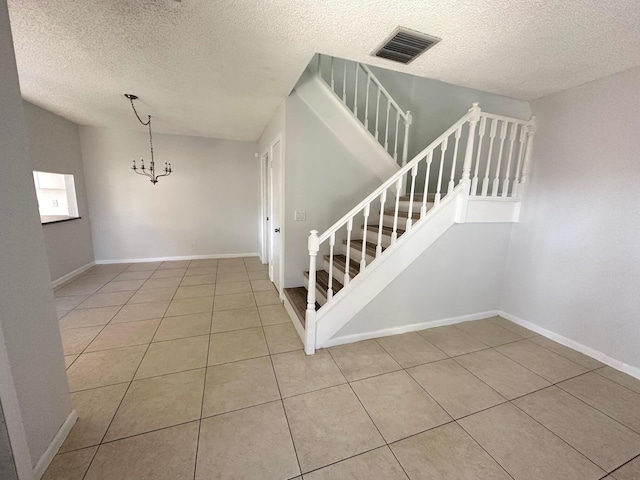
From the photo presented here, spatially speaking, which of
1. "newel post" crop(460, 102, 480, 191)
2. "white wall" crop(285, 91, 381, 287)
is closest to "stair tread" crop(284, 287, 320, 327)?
"white wall" crop(285, 91, 381, 287)

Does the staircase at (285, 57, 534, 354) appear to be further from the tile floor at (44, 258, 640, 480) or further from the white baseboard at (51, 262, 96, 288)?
the white baseboard at (51, 262, 96, 288)

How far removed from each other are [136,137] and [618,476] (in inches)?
265

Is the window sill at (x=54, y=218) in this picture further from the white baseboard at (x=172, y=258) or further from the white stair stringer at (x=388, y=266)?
the white stair stringer at (x=388, y=266)

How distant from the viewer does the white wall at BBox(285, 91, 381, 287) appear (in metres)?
2.93

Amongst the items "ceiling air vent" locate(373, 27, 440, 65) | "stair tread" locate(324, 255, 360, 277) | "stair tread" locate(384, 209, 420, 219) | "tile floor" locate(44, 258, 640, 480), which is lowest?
"tile floor" locate(44, 258, 640, 480)

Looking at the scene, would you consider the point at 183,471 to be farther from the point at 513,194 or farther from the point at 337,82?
the point at 337,82

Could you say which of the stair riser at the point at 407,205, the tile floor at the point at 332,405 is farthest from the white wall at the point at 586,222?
the stair riser at the point at 407,205

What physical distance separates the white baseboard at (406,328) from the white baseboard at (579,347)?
244mm

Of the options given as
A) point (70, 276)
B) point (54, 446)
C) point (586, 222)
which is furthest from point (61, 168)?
point (586, 222)

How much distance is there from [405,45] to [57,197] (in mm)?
5585

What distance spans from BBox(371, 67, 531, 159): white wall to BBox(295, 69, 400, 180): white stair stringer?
38.6 inches

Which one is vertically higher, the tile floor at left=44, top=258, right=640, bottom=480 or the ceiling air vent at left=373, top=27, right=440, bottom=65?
the ceiling air vent at left=373, top=27, right=440, bottom=65

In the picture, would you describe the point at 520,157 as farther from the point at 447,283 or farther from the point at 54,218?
the point at 54,218

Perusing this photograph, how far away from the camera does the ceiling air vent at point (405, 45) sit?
1.72 m
